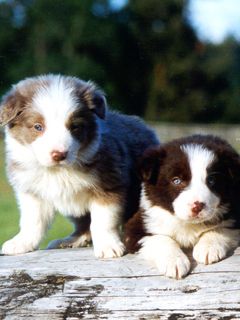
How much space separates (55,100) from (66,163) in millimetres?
524

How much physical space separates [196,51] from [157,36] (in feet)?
7.02

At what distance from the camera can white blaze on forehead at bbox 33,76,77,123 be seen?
213 inches

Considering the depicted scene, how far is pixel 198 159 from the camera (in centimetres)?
523

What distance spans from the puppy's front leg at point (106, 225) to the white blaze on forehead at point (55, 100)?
2.73ft

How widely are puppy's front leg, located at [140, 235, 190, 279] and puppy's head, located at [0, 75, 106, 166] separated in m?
0.85

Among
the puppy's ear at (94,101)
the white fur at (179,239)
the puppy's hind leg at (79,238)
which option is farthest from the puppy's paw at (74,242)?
the puppy's ear at (94,101)

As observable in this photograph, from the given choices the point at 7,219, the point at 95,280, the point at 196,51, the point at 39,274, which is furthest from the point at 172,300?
the point at 196,51

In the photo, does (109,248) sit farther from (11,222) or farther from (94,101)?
(11,222)

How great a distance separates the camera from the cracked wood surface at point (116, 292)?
4.85m

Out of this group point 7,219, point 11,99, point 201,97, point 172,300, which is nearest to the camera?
point 172,300

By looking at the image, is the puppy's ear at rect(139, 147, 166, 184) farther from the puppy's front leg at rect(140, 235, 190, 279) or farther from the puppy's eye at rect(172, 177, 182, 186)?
the puppy's front leg at rect(140, 235, 190, 279)

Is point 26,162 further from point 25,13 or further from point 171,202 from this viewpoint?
point 25,13

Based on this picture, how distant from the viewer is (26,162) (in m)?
5.72

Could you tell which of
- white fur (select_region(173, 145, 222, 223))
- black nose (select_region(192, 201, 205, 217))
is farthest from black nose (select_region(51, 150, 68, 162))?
black nose (select_region(192, 201, 205, 217))
